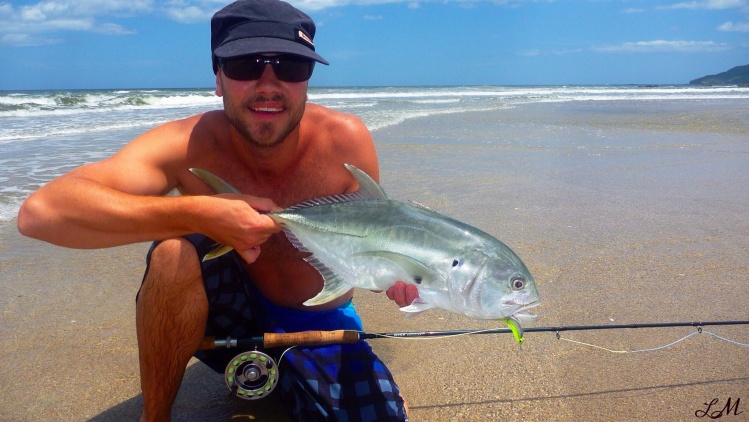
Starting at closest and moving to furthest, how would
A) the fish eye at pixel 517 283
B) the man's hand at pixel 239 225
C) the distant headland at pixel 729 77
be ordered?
the fish eye at pixel 517 283 → the man's hand at pixel 239 225 → the distant headland at pixel 729 77

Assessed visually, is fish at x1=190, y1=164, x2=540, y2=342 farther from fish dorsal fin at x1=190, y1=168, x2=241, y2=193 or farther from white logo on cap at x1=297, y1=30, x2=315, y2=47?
white logo on cap at x1=297, y1=30, x2=315, y2=47

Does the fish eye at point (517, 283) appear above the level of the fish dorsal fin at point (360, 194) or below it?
below

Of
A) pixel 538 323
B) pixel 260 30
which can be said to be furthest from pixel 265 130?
pixel 538 323

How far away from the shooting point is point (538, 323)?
10.0 feet

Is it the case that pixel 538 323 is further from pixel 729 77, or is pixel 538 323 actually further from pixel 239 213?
pixel 729 77

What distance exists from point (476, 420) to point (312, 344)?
72 cm

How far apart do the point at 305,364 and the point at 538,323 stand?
143 cm

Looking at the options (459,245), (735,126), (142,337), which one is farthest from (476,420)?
(735,126)

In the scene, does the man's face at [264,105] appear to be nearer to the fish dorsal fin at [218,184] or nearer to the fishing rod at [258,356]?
the fish dorsal fin at [218,184]

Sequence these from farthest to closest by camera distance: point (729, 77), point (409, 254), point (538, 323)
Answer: point (729, 77), point (538, 323), point (409, 254)

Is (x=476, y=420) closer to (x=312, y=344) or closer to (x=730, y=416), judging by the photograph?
(x=312, y=344)

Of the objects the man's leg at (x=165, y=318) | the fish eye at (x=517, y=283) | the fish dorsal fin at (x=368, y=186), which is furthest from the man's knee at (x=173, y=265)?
the fish eye at (x=517, y=283)

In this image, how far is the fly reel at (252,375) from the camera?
219 centimetres

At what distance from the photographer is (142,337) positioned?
6.88 ft
